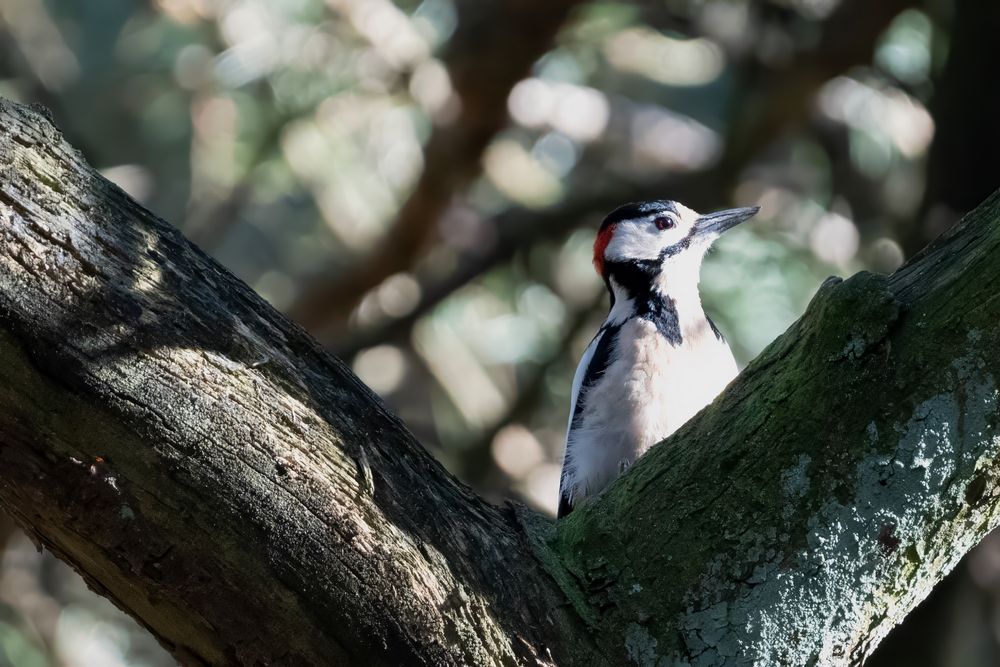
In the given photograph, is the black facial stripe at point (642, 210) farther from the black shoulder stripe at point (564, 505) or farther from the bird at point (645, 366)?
the black shoulder stripe at point (564, 505)

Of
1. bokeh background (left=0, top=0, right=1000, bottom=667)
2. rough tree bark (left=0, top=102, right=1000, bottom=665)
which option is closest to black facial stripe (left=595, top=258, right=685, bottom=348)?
bokeh background (left=0, top=0, right=1000, bottom=667)

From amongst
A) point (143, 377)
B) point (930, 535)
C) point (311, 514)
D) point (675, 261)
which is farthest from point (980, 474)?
point (675, 261)

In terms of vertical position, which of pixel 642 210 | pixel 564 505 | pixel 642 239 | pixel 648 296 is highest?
pixel 642 210

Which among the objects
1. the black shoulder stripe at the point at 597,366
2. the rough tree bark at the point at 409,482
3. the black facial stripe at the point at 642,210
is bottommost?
the rough tree bark at the point at 409,482

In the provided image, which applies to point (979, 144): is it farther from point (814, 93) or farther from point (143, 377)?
point (143, 377)

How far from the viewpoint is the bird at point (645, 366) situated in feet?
12.6

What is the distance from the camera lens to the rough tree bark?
6.23 ft

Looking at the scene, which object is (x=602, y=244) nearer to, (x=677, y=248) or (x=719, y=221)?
(x=677, y=248)

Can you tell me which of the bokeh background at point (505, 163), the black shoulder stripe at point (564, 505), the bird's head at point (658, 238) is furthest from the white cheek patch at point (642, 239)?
the bokeh background at point (505, 163)

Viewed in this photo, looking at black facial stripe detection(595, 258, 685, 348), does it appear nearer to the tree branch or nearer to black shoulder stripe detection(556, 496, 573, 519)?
black shoulder stripe detection(556, 496, 573, 519)

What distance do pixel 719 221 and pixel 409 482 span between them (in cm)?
260

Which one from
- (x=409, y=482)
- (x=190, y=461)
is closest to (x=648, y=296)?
(x=409, y=482)

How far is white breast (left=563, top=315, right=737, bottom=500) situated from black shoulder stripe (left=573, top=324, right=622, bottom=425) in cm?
3

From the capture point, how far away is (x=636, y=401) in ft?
12.6
